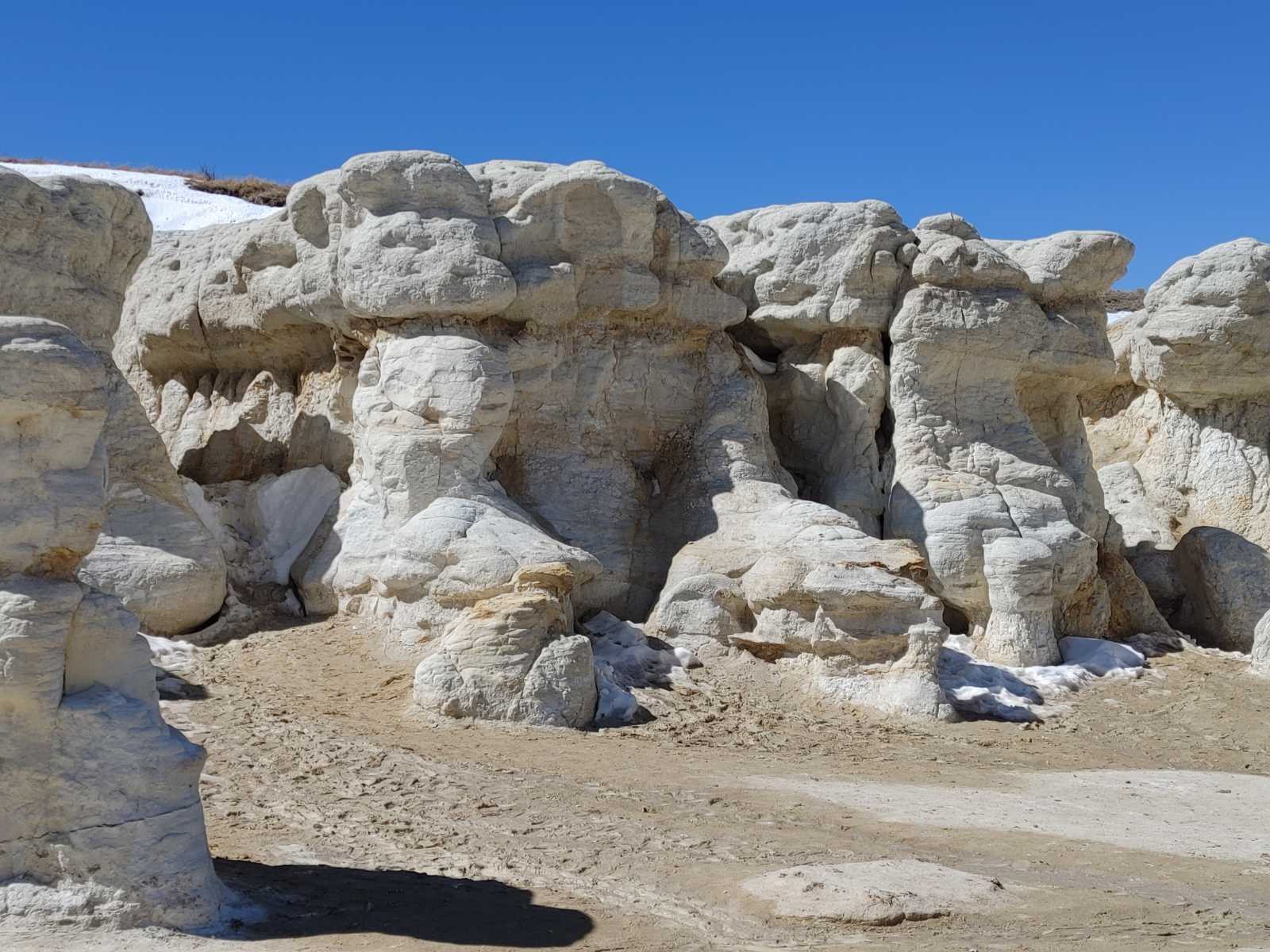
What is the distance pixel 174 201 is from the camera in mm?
25500

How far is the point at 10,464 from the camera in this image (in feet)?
16.6

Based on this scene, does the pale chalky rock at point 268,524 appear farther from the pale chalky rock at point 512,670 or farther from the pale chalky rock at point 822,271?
the pale chalky rock at point 822,271

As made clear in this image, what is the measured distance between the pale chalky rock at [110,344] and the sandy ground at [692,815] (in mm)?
558

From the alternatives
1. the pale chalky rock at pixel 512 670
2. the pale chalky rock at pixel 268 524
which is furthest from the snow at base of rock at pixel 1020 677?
the pale chalky rock at pixel 268 524

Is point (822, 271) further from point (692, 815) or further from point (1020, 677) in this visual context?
point (692, 815)

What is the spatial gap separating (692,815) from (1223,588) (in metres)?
7.89

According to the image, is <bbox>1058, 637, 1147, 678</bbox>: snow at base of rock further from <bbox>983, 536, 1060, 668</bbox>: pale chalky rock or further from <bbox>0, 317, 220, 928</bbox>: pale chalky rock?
<bbox>0, 317, 220, 928</bbox>: pale chalky rock

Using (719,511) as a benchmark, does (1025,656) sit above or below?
below

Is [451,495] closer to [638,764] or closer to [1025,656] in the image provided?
[638,764]

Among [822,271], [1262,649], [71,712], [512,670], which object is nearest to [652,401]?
[822,271]

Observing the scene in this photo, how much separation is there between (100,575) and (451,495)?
2.41 meters

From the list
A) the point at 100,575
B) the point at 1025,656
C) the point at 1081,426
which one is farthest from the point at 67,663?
the point at 1081,426

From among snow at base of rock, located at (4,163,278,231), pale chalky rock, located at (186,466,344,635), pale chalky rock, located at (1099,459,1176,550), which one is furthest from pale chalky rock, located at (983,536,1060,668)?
snow at base of rock, located at (4,163,278,231)

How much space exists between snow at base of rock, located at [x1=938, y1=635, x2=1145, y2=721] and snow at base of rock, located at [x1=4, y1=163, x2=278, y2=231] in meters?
16.4
